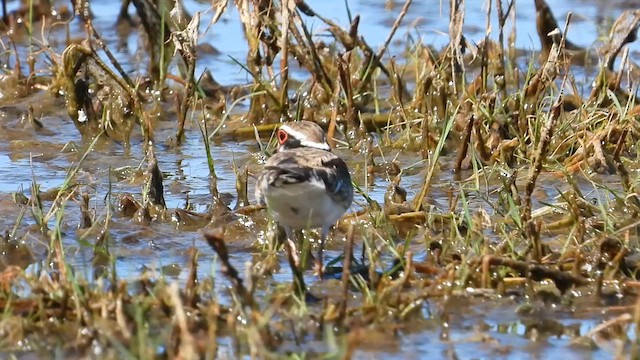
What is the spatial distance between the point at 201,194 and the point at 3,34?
4.78 meters

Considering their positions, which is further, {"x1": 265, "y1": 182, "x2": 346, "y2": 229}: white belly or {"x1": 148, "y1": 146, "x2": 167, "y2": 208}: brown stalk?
{"x1": 148, "y1": 146, "x2": 167, "y2": 208}: brown stalk

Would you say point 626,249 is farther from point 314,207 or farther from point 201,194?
point 201,194

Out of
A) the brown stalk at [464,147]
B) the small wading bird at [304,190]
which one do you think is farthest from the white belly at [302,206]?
the brown stalk at [464,147]

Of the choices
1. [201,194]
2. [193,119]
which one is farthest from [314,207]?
[193,119]

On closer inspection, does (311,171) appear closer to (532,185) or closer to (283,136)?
(283,136)

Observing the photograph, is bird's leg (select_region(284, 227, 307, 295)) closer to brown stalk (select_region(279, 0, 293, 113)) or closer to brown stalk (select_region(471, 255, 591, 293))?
brown stalk (select_region(471, 255, 591, 293))

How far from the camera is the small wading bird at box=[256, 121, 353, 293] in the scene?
18.6 ft

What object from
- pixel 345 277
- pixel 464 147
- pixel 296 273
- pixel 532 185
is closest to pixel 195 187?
pixel 464 147

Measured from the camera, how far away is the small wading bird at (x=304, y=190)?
568cm

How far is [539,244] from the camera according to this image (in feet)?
18.7

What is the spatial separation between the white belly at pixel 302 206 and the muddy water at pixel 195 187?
27 centimetres

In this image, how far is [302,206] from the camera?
585cm

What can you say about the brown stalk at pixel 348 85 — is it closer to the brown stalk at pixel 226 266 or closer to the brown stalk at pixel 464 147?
the brown stalk at pixel 464 147

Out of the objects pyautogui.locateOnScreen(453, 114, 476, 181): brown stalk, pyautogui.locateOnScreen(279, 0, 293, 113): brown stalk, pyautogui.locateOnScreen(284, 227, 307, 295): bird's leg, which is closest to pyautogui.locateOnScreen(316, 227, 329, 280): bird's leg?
pyautogui.locateOnScreen(284, 227, 307, 295): bird's leg
